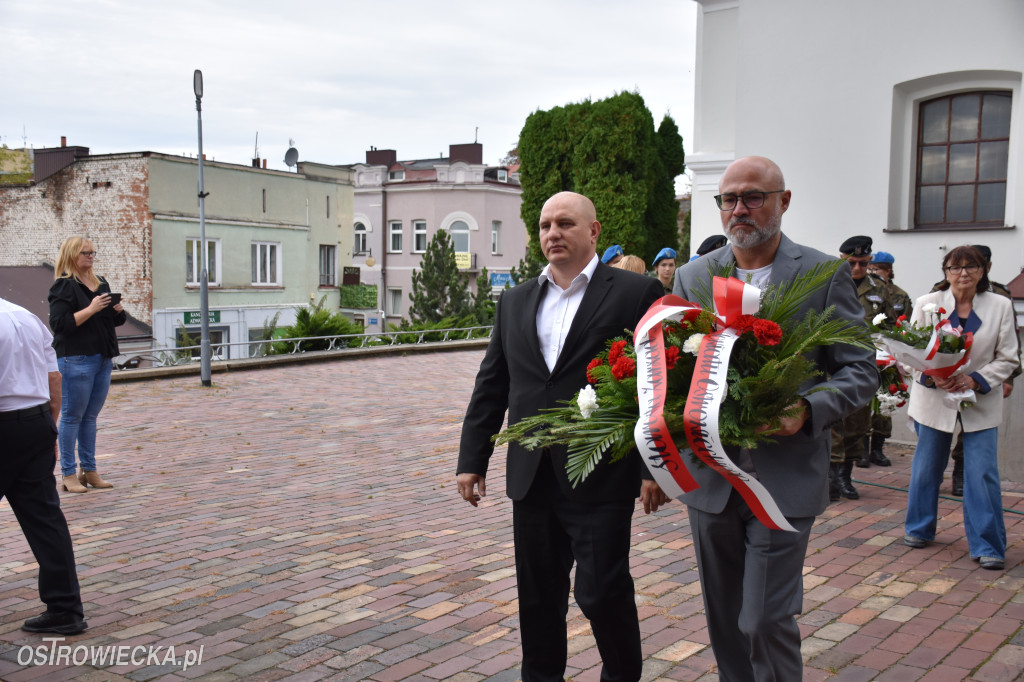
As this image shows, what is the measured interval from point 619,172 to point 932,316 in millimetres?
28917

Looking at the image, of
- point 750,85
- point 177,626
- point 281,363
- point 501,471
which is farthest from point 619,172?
point 177,626

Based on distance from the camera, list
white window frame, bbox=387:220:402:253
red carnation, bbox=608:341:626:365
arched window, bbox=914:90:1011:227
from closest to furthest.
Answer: red carnation, bbox=608:341:626:365 → arched window, bbox=914:90:1011:227 → white window frame, bbox=387:220:402:253

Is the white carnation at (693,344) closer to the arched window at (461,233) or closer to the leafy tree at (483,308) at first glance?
the leafy tree at (483,308)

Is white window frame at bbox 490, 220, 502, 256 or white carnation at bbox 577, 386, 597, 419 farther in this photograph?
white window frame at bbox 490, 220, 502, 256

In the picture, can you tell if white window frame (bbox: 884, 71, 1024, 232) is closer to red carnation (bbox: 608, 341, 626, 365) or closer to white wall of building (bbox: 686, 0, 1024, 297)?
white wall of building (bbox: 686, 0, 1024, 297)

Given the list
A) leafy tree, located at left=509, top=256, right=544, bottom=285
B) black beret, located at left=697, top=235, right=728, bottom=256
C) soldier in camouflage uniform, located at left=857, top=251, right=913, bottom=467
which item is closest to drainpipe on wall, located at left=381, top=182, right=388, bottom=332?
leafy tree, located at left=509, top=256, right=544, bottom=285

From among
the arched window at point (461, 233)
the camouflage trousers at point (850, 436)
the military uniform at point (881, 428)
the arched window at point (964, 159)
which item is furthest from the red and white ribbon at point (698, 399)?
the arched window at point (461, 233)

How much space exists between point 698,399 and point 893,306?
690 cm

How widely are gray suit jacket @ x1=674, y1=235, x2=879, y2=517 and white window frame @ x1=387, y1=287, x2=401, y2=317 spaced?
5406 cm

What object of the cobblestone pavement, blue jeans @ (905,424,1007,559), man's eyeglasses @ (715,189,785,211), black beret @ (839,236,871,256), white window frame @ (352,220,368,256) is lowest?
the cobblestone pavement

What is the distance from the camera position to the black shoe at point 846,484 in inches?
301

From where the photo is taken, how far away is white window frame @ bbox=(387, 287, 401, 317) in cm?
5712

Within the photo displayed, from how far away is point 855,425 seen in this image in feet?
25.6

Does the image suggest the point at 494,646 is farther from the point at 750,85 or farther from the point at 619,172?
the point at 619,172
